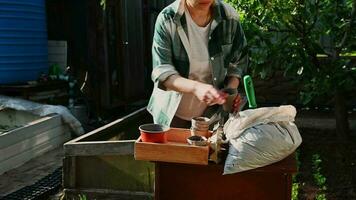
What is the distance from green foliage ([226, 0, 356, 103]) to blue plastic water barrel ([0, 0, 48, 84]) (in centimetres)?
319

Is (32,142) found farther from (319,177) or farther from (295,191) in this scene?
(319,177)

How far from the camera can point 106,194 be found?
384 centimetres

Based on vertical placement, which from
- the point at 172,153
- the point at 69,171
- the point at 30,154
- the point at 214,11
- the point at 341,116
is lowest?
the point at 30,154

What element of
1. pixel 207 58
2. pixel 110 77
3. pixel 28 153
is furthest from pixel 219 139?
pixel 110 77

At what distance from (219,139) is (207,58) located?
66 centimetres

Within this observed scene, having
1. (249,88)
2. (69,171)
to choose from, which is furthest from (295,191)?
(249,88)

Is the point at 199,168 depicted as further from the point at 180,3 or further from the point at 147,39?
the point at 147,39

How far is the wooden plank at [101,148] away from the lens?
12.0 ft

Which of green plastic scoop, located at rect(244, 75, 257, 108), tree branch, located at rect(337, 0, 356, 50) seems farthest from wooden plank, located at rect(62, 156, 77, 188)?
tree branch, located at rect(337, 0, 356, 50)

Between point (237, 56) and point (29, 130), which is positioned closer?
point (237, 56)

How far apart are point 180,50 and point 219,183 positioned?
0.76m

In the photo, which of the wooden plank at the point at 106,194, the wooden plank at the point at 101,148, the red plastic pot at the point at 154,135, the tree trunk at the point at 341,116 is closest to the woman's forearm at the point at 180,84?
the red plastic pot at the point at 154,135

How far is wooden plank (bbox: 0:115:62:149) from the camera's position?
15.8 feet

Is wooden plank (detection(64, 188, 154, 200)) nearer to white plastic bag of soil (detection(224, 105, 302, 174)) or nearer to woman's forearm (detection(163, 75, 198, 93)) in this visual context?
woman's forearm (detection(163, 75, 198, 93))
